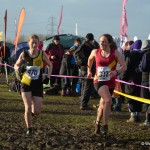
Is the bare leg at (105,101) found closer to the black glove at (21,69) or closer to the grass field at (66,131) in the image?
the grass field at (66,131)

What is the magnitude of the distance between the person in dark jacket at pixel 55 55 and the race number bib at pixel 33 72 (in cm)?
697

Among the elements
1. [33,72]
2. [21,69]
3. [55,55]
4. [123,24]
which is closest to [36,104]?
[33,72]

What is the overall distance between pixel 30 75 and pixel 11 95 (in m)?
6.19

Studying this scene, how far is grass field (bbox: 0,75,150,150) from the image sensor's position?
6016 millimetres

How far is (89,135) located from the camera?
6746mm

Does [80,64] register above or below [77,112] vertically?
above

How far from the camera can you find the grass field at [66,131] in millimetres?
6016

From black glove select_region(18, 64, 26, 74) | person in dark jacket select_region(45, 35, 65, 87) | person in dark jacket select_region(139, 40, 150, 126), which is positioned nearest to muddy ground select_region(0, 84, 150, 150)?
person in dark jacket select_region(139, 40, 150, 126)

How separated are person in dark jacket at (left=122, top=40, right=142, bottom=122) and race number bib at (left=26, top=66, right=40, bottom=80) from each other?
2.50 m

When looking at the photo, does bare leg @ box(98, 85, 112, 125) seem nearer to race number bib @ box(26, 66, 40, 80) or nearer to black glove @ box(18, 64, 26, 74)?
race number bib @ box(26, 66, 40, 80)

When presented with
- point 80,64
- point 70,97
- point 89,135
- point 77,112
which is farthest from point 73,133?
point 70,97

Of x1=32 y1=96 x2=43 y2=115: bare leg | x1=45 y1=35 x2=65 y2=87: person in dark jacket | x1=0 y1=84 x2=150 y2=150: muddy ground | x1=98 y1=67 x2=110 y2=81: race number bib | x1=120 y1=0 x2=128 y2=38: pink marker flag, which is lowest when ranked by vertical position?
x1=0 y1=84 x2=150 y2=150: muddy ground

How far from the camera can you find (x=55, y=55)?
14.0m

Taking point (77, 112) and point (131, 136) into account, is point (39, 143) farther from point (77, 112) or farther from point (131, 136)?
point (77, 112)
